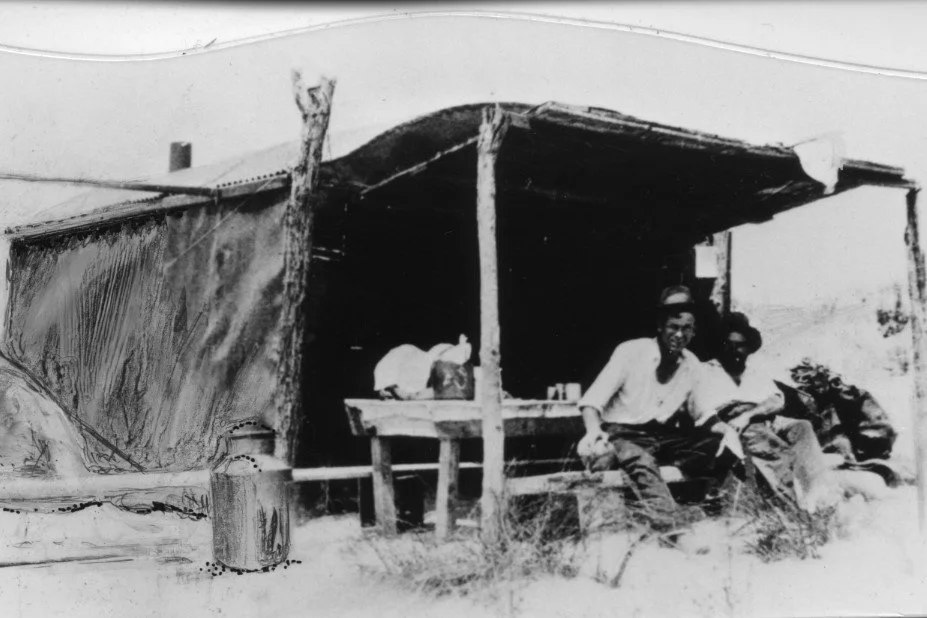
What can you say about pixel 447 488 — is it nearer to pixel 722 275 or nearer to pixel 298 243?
pixel 298 243

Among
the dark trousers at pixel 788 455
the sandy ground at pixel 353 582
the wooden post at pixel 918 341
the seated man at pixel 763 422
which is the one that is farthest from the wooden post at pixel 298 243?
the wooden post at pixel 918 341

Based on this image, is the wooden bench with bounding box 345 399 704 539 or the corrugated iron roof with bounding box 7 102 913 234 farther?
the wooden bench with bounding box 345 399 704 539

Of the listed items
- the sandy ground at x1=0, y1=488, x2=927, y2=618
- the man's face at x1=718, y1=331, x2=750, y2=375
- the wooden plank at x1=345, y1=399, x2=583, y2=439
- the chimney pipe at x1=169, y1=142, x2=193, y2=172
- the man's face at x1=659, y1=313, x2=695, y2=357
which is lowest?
the sandy ground at x1=0, y1=488, x2=927, y2=618

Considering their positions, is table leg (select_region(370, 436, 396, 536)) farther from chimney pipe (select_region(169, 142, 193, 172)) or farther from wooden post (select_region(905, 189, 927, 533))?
wooden post (select_region(905, 189, 927, 533))

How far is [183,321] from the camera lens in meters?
4.89

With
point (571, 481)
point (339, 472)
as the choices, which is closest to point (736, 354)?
point (571, 481)

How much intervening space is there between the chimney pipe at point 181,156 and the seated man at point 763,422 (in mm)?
3374

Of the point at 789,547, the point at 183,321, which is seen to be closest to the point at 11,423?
the point at 183,321

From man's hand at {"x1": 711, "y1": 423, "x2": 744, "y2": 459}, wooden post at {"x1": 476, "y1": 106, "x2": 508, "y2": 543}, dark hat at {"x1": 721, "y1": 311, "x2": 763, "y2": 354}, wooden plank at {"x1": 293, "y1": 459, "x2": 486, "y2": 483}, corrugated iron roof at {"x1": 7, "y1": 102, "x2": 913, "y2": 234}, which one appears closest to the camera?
wooden post at {"x1": 476, "y1": 106, "x2": 508, "y2": 543}

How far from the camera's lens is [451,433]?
4.70 metres

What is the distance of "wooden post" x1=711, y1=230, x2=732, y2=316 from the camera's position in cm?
544

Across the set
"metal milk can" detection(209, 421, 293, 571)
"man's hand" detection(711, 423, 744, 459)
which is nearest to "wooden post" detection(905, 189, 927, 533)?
"man's hand" detection(711, 423, 744, 459)

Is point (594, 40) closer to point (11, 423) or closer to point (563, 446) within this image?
point (563, 446)

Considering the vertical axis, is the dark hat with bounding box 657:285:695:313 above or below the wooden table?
above
